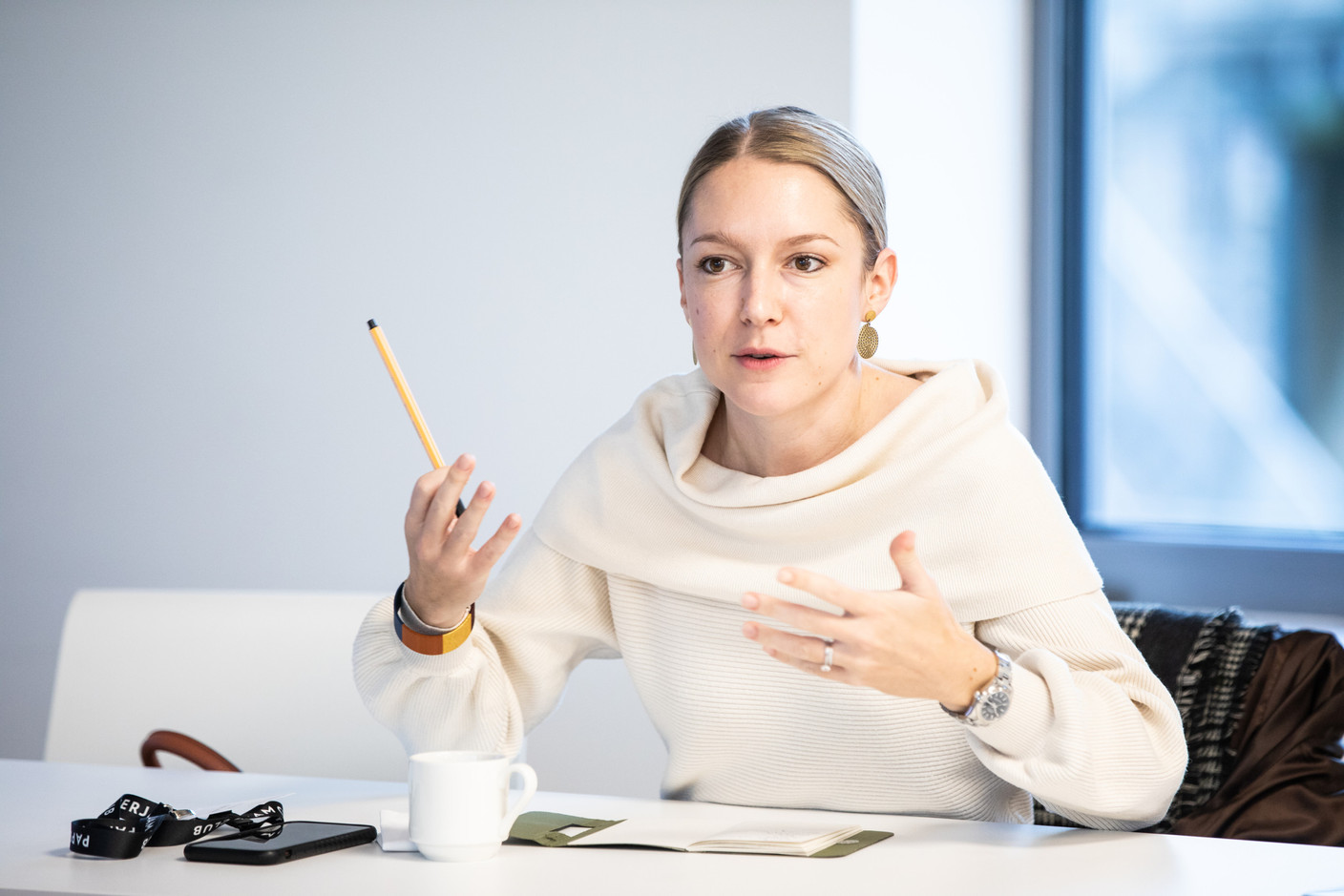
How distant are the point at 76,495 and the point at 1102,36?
2.44 metres

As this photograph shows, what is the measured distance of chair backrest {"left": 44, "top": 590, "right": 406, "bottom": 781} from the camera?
183cm

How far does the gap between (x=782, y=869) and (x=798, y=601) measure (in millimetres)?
392

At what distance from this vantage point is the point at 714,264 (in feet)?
4.68

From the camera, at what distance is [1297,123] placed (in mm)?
2488

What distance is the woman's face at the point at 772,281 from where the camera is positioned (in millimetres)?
1375

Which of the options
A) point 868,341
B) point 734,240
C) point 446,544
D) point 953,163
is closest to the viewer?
point 446,544

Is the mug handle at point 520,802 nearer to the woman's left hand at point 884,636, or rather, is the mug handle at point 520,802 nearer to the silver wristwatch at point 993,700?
the woman's left hand at point 884,636

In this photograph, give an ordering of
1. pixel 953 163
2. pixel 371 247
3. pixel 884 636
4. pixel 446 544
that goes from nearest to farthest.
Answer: pixel 884 636
pixel 446 544
pixel 953 163
pixel 371 247

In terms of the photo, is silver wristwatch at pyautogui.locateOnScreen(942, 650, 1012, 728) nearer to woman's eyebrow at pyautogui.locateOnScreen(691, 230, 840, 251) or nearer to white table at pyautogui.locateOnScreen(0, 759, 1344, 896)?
white table at pyautogui.locateOnScreen(0, 759, 1344, 896)

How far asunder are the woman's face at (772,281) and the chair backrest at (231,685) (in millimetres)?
769

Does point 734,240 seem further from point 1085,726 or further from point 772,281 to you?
point 1085,726

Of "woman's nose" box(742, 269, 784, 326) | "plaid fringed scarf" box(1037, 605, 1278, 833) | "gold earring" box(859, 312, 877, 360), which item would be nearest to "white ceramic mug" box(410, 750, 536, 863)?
"woman's nose" box(742, 269, 784, 326)

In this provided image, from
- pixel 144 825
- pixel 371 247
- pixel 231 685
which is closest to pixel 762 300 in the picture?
pixel 144 825

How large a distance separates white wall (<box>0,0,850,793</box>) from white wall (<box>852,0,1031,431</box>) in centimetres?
14
